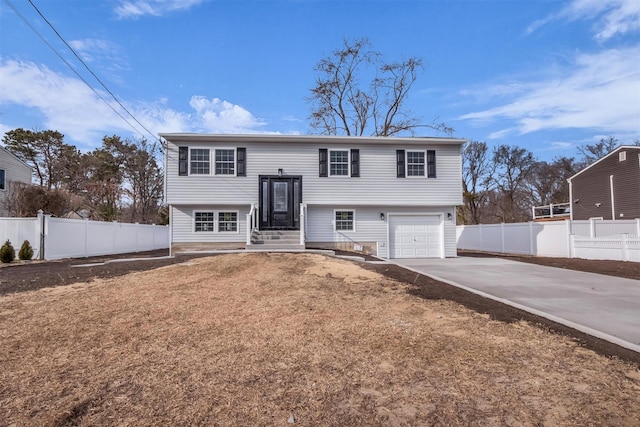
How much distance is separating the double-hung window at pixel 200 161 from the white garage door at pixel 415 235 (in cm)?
796

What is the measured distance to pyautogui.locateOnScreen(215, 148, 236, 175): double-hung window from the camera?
14023 mm

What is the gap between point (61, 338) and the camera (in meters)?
3.89

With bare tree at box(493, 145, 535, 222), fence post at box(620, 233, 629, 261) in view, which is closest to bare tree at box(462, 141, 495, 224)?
bare tree at box(493, 145, 535, 222)

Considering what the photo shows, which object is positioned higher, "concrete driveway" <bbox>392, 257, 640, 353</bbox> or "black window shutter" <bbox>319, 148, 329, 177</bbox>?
"black window shutter" <bbox>319, 148, 329, 177</bbox>

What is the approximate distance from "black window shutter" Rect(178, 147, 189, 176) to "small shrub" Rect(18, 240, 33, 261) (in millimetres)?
5643

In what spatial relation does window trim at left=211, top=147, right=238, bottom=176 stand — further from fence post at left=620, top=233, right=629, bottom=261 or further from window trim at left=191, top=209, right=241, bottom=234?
fence post at left=620, top=233, right=629, bottom=261

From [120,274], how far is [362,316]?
6176 millimetres

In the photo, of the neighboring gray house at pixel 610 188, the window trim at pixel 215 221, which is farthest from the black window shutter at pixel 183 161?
the neighboring gray house at pixel 610 188

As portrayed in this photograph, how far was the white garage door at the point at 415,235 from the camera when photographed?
1485 cm

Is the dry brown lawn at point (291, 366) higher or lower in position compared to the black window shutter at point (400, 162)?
lower

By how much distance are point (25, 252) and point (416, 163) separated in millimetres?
15119

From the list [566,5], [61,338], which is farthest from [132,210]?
[566,5]

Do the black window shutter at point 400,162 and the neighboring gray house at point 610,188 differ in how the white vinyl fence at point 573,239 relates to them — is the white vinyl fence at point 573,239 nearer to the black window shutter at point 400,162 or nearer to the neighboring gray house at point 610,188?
the neighboring gray house at point 610,188

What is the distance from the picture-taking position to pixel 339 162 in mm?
14477
